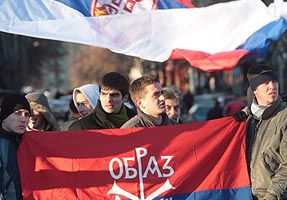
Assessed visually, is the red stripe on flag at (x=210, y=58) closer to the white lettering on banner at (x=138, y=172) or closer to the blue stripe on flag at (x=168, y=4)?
the blue stripe on flag at (x=168, y=4)

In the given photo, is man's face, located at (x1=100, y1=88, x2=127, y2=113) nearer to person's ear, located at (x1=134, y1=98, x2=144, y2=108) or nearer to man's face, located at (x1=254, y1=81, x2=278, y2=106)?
person's ear, located at (x1=134, y1=98, x2=144, y2=108)

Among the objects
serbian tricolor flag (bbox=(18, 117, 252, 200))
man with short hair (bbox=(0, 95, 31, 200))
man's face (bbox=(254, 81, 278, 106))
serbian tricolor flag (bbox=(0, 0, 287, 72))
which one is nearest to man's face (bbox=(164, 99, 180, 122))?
serbian tricolor flag (bbox=(0, 0, 287, 72))

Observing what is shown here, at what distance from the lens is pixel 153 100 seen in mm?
5754

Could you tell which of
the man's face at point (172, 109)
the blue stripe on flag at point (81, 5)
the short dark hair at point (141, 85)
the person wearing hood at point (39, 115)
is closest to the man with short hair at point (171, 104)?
the man's face at point (172, 109)

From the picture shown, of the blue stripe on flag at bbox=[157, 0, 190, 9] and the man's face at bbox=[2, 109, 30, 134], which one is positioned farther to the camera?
the blue stripe on flag at bbox=[157, 0, 190, 9]

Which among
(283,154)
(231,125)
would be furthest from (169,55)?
(283,154)

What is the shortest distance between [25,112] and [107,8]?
1.40 m

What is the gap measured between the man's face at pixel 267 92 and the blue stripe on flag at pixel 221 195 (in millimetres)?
695

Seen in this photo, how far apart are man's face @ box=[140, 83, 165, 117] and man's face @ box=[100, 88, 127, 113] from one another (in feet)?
1.86

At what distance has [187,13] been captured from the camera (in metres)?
6.61

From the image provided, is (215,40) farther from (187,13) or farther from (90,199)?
(90,199)

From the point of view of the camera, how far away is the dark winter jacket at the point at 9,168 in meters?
5.26

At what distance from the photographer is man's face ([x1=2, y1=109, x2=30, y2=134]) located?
545 centimetres

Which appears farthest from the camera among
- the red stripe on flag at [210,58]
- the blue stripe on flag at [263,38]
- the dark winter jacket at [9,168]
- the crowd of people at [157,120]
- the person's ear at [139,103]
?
the blue stripe on flag at [263,38]
